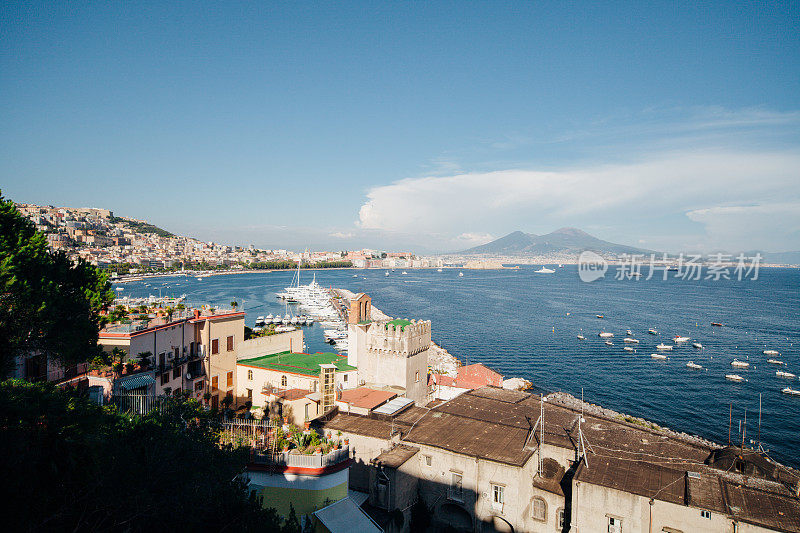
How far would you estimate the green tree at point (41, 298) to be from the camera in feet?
33.9

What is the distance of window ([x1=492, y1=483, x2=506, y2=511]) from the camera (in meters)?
13.4

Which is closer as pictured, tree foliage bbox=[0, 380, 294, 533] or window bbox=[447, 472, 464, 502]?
tree foliage bbox=[0, 380, 294, 533]

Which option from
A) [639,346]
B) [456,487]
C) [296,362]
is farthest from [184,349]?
[639,346]

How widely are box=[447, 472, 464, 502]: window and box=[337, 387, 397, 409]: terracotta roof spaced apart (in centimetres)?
377

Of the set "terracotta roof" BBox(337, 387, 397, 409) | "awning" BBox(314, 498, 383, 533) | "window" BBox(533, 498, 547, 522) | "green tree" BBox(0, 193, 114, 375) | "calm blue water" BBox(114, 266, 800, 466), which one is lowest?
"calm blue water" BBox(114, 266, 800, 466)

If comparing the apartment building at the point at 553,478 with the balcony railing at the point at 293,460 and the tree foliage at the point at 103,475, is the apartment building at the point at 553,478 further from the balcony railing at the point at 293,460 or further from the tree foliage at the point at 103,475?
the tree foliage at the point at 103,475

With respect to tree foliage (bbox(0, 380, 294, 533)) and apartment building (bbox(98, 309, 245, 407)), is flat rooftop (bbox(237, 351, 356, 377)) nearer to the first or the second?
apartment building (bbox(98, 309, 245, 407))

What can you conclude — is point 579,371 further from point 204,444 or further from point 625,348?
point 204,444

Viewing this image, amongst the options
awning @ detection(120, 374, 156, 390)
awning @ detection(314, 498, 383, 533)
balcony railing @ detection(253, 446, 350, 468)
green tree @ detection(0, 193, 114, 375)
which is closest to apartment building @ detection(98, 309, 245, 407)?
awning @ detection(120, 374, 156, 390)

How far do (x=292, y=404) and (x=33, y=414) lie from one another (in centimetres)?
1100

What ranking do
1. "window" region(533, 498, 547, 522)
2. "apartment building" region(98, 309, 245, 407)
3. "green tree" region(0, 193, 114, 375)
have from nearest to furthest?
"green tree" region(0, 193, 114, 375), "window" region(533, 498, 547, 522), "apartment building" region(98, 309, 245, 407)

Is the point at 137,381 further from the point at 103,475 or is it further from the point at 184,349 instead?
the point at 103,475

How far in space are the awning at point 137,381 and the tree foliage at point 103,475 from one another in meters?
7.43

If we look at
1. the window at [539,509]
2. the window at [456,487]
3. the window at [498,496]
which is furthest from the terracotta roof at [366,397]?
the window at [539,509]
